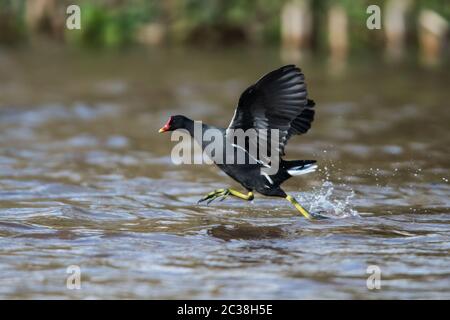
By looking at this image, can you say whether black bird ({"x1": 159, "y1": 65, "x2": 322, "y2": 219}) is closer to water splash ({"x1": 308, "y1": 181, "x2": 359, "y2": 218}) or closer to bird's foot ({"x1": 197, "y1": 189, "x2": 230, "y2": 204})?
bird's foot ({"x1": 197, "y1": 189, "x2": 230, "y2": 204})

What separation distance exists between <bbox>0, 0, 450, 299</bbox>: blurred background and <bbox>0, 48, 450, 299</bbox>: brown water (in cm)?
2

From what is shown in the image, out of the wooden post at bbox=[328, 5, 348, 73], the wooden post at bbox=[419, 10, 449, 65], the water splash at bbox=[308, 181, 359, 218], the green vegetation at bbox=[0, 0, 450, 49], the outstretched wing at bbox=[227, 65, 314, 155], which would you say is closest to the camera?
the outstretched wing at bbox=[227, 65, 314, 155]

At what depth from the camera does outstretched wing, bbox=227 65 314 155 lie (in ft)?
21.8

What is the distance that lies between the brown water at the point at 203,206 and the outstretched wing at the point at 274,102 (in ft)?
2.65

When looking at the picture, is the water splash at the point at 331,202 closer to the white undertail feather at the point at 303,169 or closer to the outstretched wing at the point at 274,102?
the white undertail feather at the point at 303,169

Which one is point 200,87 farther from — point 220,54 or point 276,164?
point 276,164

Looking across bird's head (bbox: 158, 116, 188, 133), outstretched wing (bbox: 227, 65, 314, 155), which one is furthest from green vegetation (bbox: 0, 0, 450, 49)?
outstretched wing (bbox: 227, 65, 314, 155)

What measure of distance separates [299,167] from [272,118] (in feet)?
1.45

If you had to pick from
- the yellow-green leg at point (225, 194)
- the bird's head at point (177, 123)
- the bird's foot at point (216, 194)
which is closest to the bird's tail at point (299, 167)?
the yellow-green leg at point (225, 194)

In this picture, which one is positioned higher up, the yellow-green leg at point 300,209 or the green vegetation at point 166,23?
the green vegetation at point 166,23

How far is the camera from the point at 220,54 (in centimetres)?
2002

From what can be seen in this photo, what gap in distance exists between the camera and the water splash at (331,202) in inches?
305

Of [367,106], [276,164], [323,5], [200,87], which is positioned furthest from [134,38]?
[276,164]
